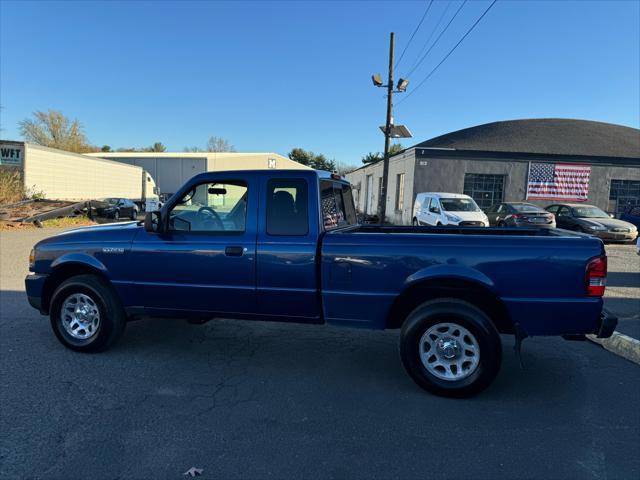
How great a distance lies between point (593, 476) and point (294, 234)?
2.82 metres

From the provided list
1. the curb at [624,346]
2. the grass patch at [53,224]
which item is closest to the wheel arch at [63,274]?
the curb at [624,346]

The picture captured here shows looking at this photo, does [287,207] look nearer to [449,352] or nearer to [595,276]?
[449,352]

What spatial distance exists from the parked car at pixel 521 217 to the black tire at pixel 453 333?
14208mm

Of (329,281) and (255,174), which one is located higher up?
(255,174)

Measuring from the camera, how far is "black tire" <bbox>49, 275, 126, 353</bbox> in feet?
14.9

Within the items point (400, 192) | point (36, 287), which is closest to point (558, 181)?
point (400, 192)

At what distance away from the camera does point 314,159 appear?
70688mm

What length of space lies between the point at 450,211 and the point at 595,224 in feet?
17.1

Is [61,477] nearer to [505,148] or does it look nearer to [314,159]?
[505,148]

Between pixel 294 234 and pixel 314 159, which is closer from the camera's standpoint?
pixel 294 234

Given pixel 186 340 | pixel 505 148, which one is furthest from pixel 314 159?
pixel 186 340

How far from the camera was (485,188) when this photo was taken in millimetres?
23375

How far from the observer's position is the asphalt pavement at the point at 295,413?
2.78m

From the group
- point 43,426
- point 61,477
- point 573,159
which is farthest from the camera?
point 573,159
